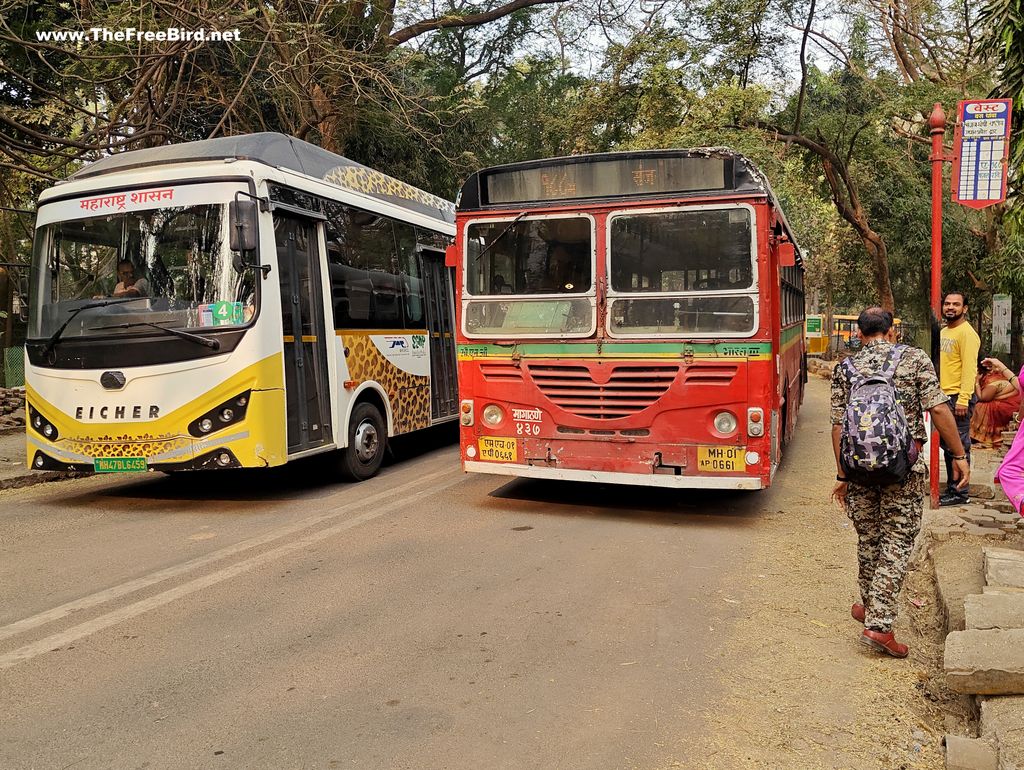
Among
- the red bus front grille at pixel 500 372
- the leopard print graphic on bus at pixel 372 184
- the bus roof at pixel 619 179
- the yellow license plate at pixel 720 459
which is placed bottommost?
the yellow license plate at pixel 720 459

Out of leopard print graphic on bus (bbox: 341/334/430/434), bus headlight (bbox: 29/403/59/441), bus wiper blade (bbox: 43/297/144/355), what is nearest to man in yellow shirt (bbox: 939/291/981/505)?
leopard print graphic on bus (bbox: 341/334/430/434)

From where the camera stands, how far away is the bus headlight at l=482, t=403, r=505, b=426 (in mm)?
7793

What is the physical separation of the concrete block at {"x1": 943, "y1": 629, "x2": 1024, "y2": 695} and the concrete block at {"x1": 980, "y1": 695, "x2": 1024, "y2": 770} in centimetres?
6

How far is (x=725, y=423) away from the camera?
7078 millimetres

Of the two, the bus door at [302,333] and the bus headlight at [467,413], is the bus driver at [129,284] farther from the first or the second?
the bus headlight at [467,413]

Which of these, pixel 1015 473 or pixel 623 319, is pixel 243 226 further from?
pixel 1015 473

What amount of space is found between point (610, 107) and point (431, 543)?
15.0m

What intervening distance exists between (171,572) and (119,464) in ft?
7.19

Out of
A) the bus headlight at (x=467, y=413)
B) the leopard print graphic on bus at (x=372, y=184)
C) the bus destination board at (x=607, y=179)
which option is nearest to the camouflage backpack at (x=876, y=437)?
the bus destination board at (x=607, y=179)

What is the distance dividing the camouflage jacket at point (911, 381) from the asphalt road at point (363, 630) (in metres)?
1.54

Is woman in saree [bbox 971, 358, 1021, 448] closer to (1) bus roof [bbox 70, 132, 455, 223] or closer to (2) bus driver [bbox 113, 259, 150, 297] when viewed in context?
(1) bus roof [bbox 70, 132, 455, 223]

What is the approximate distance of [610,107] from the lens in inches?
755

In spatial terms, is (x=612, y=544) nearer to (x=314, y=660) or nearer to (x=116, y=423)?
(x=314, y=660)

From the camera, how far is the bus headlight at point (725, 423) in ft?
23.1
